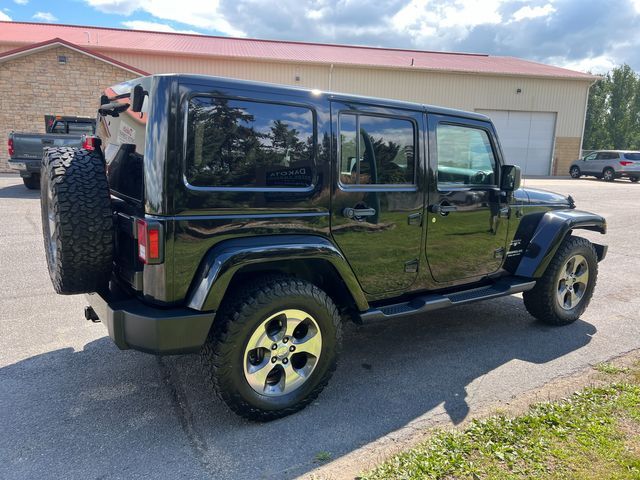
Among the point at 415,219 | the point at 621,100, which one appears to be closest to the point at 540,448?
the point at 415,219

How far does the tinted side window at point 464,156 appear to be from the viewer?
12.4 feet

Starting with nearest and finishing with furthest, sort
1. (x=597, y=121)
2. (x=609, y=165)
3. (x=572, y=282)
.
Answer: (x=572, y=282)
(x=609, y=165)
(x=597, y=121)

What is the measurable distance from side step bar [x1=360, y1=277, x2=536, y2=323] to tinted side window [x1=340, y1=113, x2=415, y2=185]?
0.92m

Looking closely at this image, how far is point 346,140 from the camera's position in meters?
3.24

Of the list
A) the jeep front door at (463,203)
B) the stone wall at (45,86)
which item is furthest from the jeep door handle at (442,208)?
the stone wall at (45,86)

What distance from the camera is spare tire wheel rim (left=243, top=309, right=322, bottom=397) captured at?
288 cm

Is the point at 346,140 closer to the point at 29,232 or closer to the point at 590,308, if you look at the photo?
the point at 590,308

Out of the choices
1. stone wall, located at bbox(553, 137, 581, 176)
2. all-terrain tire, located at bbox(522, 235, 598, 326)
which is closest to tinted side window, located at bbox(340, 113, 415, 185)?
all-terrain tire, located at bbox(522, 235, 598, 326)

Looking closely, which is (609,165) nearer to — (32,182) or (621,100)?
(32,182)

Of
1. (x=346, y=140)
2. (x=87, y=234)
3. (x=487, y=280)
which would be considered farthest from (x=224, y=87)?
(x=487, y=280)

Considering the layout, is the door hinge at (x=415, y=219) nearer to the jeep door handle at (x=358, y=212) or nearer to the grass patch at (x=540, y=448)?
the jeep door handle at (x=358, y=212)

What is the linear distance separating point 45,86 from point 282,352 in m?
19.7

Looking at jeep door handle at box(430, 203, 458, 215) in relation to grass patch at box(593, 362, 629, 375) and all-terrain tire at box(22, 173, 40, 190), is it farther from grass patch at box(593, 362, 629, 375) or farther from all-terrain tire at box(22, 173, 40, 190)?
all-terrain tire at box(22, 173, 40, 190)

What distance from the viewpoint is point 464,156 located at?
3.96 meters
